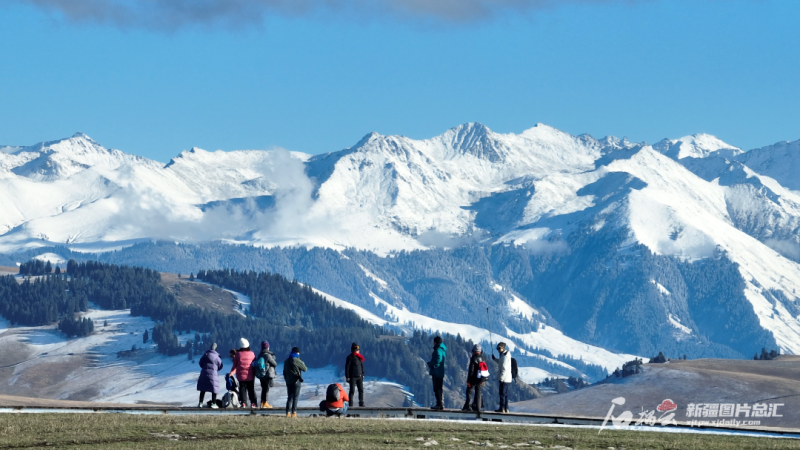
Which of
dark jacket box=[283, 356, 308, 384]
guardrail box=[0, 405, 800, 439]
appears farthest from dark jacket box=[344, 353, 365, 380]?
dark jacket box=[283, 356, 308, 384]

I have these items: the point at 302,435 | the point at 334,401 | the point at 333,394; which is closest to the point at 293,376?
the point at 333,394

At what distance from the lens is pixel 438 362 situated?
203 feet

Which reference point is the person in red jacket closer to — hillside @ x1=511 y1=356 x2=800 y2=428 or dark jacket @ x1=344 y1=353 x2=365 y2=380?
dark jacket @ x1=344 y1=353 x2=365 y2=380

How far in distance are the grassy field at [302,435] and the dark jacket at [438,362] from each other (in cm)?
762

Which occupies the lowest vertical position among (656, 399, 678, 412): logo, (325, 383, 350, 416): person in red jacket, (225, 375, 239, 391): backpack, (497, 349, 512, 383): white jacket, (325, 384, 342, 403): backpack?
(656, 399, 678, 412): logo

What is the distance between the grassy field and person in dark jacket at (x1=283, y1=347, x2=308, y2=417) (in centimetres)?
288

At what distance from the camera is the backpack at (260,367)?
61062mm

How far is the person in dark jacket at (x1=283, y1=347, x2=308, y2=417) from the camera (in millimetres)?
56781

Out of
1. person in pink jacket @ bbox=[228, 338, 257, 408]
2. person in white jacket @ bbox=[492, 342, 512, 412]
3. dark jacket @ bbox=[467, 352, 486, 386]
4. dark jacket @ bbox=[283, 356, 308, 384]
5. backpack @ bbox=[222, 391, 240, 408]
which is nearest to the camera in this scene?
dark jacket @ bbox=[283, 356, 308, 384]

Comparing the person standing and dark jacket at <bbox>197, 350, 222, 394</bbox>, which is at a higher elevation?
dark jacket at <bbox>197, 350, 222, 394</bbox>

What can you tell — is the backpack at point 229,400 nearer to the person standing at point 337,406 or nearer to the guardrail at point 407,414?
the guardrail at point 407,414

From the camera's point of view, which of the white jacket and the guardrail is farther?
the white jacket

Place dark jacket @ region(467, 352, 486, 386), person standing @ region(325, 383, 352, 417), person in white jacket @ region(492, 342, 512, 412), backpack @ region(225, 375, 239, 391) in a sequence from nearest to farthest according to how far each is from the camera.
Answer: person standing @ region(325, 383, 352, 417) → dark jacket @ region(467, 352, 486, 386) → person in white jacket @ region(492, 342, 512, 412) → backpack @ region(225, 375, 239, 391)

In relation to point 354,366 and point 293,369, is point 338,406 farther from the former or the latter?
point 354,366
